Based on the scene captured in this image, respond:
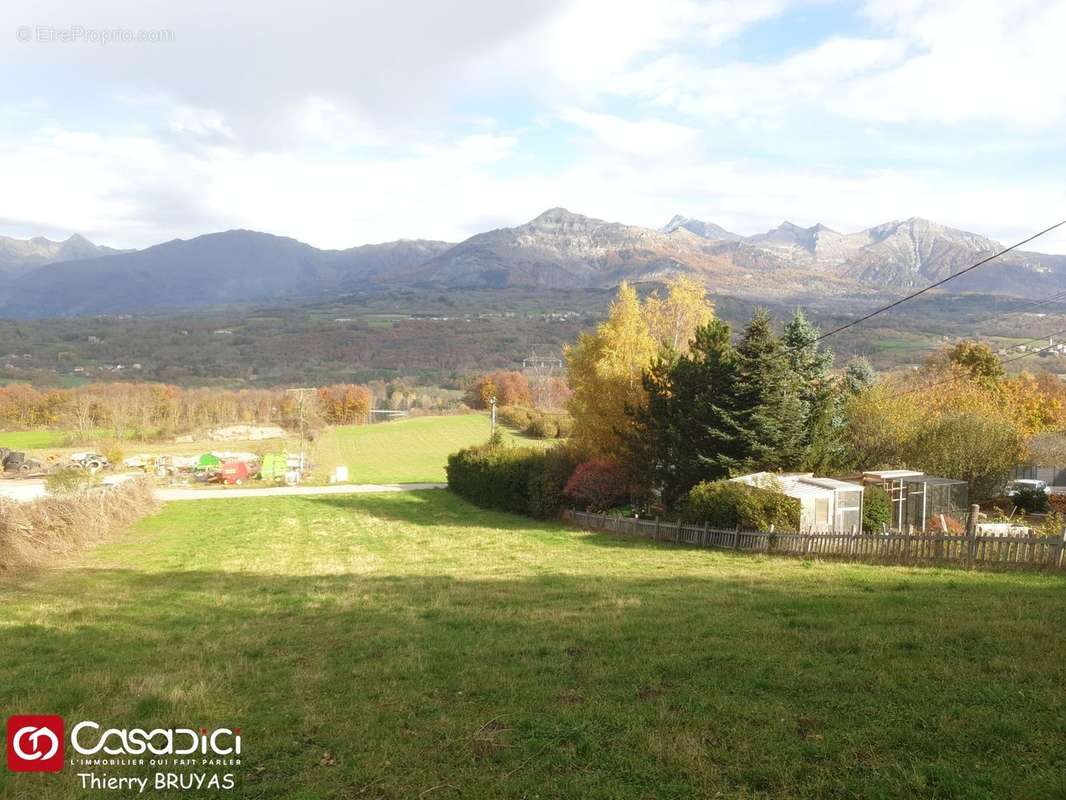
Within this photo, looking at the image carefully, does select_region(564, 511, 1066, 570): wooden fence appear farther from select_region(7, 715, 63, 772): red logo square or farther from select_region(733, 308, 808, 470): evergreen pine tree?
select_region(7, 715, 63, 772): red logo square

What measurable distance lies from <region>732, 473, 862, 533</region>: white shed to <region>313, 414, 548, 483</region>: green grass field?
36883 mm

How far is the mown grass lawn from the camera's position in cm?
571

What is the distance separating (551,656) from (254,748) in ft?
12.6

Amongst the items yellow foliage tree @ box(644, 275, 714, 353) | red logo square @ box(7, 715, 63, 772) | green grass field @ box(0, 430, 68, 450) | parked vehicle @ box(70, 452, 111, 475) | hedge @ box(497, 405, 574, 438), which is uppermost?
yellow foliage tree @ box(644, 275, 714, 353)

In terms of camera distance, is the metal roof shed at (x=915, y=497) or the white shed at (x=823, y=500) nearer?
the white shed at (x=823, y=500)

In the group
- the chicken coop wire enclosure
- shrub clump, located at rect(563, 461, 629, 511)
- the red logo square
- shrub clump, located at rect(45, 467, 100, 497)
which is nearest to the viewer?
the red logo square

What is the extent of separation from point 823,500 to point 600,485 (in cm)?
1147

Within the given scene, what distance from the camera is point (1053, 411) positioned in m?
53.9

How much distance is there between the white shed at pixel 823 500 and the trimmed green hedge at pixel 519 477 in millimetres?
12207

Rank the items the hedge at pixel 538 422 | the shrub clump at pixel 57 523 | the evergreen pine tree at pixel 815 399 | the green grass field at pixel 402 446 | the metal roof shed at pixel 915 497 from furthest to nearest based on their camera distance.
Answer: the hedge at pixel 538 422
the green grass field at pixel 402 446
the evergreen pine tree at pixel 815 399
the metal roof shed at pixel 915 497
the shrub clump at pixel 57 523

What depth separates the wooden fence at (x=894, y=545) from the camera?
1520 centimetres

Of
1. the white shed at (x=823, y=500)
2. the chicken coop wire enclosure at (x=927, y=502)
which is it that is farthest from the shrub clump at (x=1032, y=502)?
A: the white shed at (x=823, y=500)

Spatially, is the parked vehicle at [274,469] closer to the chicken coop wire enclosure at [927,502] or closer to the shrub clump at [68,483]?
the shrub clump at [68,483]

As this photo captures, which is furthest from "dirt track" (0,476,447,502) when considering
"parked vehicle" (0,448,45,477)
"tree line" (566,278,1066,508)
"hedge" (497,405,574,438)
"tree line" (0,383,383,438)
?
"tree line" (0,383,383,438)
